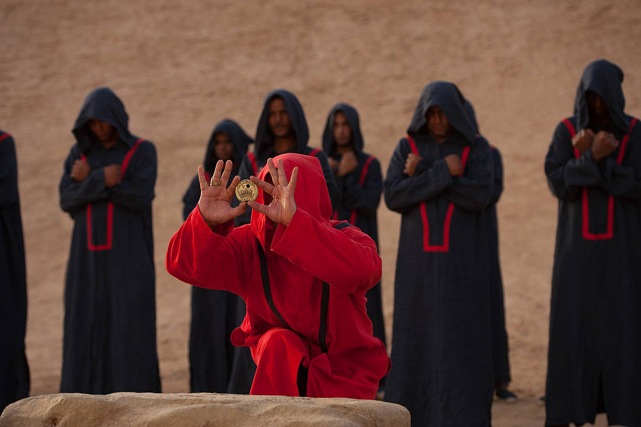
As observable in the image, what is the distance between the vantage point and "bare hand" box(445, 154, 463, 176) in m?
6.04

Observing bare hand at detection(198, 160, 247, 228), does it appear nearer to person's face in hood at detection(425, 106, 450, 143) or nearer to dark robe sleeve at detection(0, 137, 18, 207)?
person's face in hood at detection(425, 106, 450, 143)

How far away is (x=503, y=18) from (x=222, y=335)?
65.4 feet

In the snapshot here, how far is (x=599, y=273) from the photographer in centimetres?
610

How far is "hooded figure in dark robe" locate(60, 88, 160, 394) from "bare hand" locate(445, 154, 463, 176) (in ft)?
7.57

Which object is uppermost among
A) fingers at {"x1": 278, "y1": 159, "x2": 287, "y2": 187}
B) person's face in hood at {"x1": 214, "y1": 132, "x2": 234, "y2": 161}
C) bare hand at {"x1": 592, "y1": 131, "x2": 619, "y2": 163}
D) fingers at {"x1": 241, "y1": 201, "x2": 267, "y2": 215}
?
person's face in hood at {"x1": 214, "y1": 132, "x2": 234, "y2": 161}

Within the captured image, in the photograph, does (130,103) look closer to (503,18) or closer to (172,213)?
(172,213)

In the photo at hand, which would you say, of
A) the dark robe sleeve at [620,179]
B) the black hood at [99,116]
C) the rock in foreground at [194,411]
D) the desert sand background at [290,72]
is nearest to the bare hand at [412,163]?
the dark robe sleeve at [620,179]

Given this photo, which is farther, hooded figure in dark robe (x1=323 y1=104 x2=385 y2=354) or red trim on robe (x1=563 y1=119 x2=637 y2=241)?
hooded figure in dark robe (x1=323 y1=104 x2=385 y2=354)

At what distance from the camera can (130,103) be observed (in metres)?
24.8

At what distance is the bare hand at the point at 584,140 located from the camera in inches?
239

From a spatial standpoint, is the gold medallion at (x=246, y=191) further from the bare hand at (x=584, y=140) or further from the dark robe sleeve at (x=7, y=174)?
the dark robe sleeve at (x=7, y=174)

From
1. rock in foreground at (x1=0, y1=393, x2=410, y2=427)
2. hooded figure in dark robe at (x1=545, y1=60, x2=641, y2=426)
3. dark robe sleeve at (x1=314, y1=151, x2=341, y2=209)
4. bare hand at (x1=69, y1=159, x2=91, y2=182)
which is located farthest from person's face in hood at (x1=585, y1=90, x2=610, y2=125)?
rock in foreground at (x1=0, y1=393, x2=410, y2=427)

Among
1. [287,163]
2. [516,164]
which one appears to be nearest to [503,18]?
[516,164]

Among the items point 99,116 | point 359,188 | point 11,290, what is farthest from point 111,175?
point 359,188
